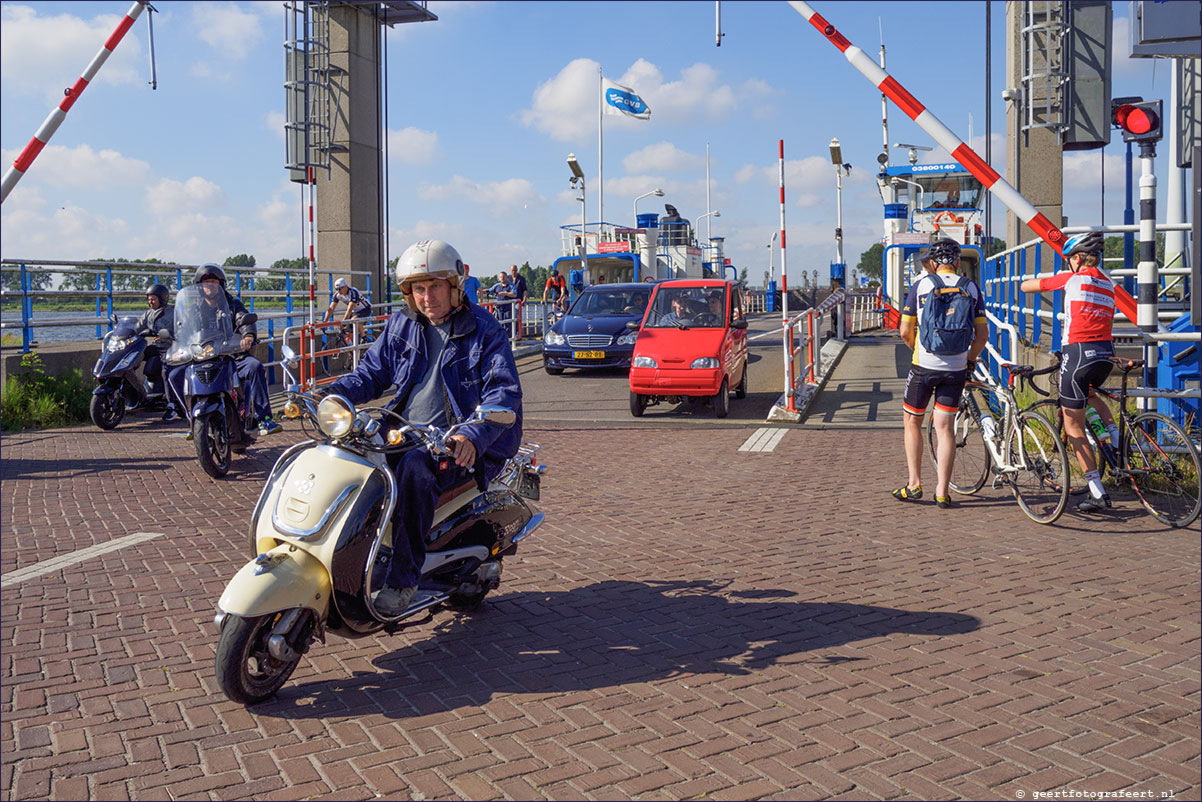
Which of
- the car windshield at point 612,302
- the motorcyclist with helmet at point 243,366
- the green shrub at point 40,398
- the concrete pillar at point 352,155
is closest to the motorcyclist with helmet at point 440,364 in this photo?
the motorcyclist with helmet at point 243,366

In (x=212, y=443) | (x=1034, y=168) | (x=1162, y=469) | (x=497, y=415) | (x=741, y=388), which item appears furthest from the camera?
(x=1034, y=168)

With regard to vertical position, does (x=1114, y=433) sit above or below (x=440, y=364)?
below

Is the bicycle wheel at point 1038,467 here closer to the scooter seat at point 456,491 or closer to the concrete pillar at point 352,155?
the scooter seat at point 456,491

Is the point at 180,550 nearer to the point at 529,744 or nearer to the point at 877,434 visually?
the point at 529,744

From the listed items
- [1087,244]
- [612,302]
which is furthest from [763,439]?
[612,302]

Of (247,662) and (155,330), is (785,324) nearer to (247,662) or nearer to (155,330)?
(155,330)

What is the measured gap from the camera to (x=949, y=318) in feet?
24.3

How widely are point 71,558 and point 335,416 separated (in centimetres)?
313

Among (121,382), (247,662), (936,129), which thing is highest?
(936,129)

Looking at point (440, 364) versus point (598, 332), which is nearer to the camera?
point (440, 364)

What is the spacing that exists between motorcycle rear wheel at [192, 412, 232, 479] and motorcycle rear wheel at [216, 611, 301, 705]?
500 centimetres

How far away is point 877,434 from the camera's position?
11.4 meters

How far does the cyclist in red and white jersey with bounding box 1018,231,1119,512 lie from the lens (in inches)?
275

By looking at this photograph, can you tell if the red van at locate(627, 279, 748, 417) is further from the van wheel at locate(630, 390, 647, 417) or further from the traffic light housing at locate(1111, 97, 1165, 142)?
the traffic light housing at locate(1111, 97, 1165, 142)
